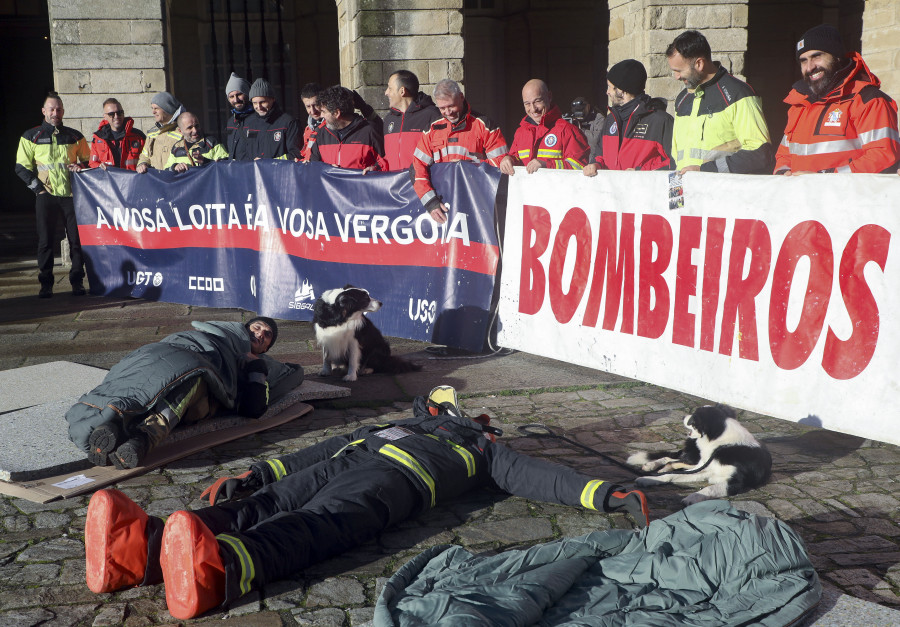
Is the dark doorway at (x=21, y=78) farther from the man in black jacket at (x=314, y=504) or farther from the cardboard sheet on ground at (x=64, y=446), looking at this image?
the man in black jacket at (x=314, y=504)

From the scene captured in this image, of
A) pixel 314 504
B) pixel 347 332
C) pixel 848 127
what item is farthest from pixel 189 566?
pixel 848 127

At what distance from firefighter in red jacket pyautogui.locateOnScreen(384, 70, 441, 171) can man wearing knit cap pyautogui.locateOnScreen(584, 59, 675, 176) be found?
1.91 meters

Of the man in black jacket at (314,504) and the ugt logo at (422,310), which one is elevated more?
the ugt logo at (422,310)

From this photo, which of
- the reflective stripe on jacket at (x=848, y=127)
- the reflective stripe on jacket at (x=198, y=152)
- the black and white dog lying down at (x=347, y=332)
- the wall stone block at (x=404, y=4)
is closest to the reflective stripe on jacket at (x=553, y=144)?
the black and white dog lying down at (x=347, y=332)

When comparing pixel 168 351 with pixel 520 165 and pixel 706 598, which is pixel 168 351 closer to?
pixel 706 598

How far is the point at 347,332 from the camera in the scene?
23.8ft

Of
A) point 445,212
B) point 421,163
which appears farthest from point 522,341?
point 421,163

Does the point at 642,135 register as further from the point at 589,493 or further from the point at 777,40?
the point at 777,40

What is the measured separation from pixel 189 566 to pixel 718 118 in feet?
16.9

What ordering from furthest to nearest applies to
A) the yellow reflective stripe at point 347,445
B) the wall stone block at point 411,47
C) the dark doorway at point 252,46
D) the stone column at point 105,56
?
the dark doorway at point 252,46, the stone column at point 105,56, the wall stone block at point 411,47, the yellow reflective stripe at point 347,445

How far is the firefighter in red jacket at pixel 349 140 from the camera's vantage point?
9.21 metres

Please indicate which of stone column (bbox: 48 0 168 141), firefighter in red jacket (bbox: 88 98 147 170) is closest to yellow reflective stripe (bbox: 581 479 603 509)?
firefighter in red jacket (bbox: 88 98 147 170)

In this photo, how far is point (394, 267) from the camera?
864 cm

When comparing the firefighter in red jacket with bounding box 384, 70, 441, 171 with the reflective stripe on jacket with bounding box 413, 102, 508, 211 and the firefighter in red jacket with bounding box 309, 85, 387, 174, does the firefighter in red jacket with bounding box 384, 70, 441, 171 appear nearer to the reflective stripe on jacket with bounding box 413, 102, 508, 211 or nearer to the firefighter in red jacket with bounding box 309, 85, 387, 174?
the firefighter in red jacket with bounding box 309, 85, 387, 174
